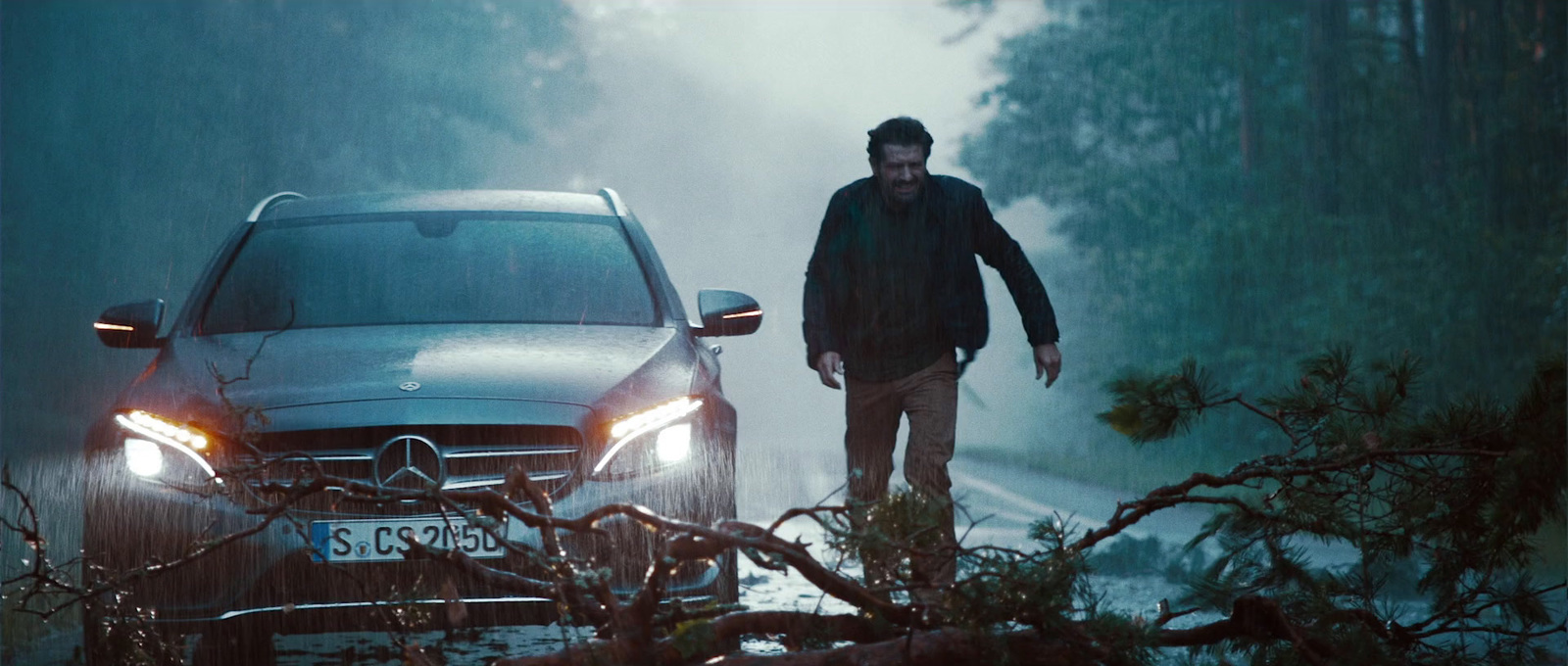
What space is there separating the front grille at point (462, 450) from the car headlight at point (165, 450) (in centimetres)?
18

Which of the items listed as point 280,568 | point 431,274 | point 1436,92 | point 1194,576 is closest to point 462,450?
point 280,568

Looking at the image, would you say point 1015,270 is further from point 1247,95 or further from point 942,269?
point 1247,95

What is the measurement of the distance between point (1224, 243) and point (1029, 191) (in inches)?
352

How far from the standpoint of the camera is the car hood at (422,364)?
5.56 m

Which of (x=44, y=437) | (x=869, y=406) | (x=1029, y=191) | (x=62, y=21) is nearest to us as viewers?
(x=869, y=406)

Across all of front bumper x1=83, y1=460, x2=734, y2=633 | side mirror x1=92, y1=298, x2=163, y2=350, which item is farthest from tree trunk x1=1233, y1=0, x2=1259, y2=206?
front bumper x1=83, y1=460, x2=734, y2=633

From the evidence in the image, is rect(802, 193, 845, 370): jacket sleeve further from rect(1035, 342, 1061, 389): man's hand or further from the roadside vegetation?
the roadside vegetation

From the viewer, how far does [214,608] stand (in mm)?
5125

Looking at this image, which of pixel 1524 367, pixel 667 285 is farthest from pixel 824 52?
pixel 667 285

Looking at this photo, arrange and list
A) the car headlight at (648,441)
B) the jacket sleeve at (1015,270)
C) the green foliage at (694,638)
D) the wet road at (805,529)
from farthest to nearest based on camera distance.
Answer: the jacket sleeve at (1015,270) < the wet road at (805,529) < the car headlight at (648,441) < the green foliage at (694,638)

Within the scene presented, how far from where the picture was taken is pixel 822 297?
652cm

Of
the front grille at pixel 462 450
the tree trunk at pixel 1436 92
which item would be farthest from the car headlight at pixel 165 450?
the tree trunk at pixel 1436 92

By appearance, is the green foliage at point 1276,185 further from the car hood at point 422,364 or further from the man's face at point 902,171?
the car hood at point 422,364

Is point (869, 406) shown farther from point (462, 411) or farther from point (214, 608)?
point (214, 608)
